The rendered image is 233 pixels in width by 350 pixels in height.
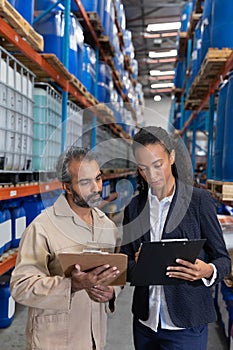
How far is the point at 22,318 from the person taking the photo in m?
3.61

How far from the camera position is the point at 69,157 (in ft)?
4.91

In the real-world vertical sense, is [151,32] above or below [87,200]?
above

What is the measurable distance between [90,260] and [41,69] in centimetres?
271

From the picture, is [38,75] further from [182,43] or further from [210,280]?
[182,43]

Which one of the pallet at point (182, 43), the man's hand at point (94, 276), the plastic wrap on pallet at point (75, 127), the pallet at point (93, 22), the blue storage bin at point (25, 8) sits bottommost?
the man's hand at point (94, 276)

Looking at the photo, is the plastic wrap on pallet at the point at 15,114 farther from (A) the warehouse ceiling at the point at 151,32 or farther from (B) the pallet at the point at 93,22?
(A) the warehouse ceiling at the point at 151,32

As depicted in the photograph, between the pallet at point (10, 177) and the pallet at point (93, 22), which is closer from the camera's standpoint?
the pallet at point (10, 177)

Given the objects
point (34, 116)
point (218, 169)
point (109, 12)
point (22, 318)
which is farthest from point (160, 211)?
point (109, 12)

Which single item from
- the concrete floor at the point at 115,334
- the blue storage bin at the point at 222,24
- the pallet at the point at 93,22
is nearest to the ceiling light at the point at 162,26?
the pallet at the point at 93,22

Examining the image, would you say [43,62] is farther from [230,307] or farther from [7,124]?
[230,307]

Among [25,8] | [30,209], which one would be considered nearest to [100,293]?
[30,209]

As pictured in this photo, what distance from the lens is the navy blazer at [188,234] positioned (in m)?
1.53

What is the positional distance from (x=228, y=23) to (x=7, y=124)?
2.04 metres

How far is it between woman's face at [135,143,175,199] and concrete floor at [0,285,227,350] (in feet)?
6.88
